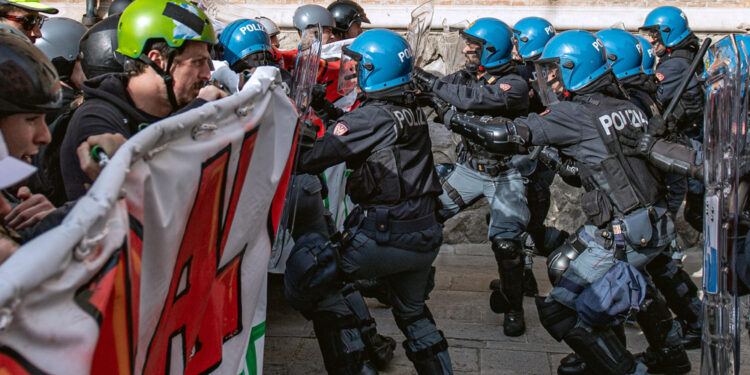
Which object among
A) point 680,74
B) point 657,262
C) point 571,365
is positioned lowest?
point 571,365

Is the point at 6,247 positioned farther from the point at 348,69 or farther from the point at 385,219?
the point at 348,69

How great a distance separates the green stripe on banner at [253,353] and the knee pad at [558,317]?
5.52ft

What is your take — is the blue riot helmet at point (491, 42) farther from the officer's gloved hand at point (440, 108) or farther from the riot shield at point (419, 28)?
the officer's gloved hand at point (440, 108)

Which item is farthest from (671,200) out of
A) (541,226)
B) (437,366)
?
(437,366)

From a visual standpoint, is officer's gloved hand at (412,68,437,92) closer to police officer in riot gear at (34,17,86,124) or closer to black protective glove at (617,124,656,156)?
black protective glove at (617,124,656,156)

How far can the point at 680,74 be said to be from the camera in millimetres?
7027

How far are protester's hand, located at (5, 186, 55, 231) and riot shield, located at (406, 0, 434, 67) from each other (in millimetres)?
3868

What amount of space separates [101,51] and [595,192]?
106 inches

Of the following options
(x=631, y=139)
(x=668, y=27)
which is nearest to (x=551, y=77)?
(x=631, y=139)

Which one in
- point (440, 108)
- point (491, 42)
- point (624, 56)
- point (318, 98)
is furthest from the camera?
point (491, 42)

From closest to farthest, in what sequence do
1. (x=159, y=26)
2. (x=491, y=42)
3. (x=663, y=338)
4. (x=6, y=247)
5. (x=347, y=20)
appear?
(x=6, y=247) → (x=159, y=26) → (x=663, y=338) → (x=491, y=42) → (x=347, y=20)

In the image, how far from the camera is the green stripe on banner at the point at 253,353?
304 cm

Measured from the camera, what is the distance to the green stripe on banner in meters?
3.04

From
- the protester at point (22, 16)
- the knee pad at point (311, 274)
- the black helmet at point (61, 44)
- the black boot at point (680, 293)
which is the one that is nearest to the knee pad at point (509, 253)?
the black boot at point (680, 293)
